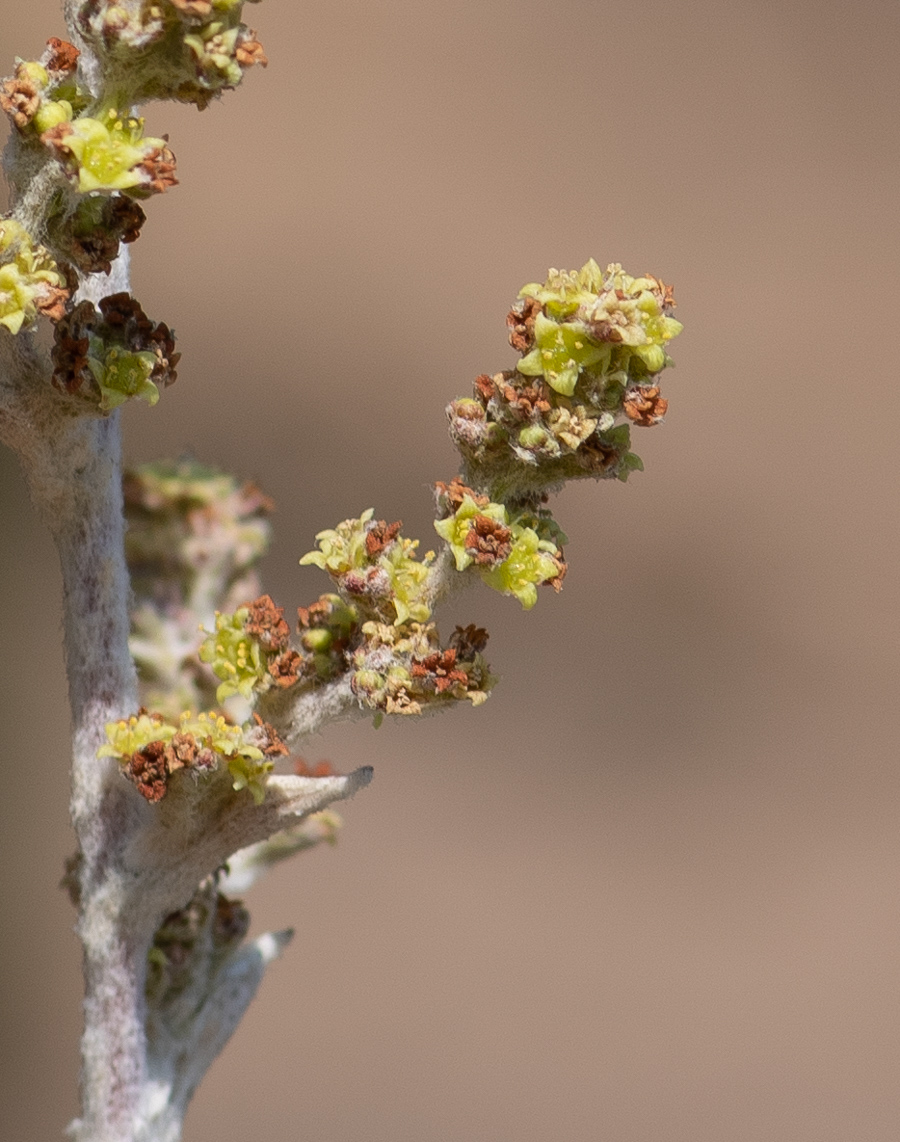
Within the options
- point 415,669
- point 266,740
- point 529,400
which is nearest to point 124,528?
point 266,740

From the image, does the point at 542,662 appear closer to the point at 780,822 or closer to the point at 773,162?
the point at 780,822

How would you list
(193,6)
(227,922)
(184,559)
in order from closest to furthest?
1. (193,6)
2. (227,922)
3. (184,559)

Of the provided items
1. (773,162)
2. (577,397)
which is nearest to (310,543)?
(773,162)

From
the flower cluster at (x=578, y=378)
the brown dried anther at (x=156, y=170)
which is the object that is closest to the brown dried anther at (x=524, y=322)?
the flower cluster at (x=578, y=378)

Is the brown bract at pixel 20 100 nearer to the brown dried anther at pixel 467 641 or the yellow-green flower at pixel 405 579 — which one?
the yellow-green flower at pixel 405 579

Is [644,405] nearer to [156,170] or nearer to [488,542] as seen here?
[488,542]
